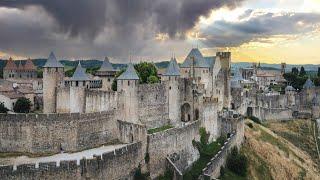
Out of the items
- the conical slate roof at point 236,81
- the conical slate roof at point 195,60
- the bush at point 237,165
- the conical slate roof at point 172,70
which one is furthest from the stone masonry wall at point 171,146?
the conical slate roof at point 236,81

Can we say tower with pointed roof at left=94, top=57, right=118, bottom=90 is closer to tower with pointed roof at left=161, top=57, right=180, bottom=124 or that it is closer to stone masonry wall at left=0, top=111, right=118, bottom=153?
tower with pointed roof at left=161, top=57, right=180, bottom=124

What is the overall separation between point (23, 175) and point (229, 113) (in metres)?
35.9

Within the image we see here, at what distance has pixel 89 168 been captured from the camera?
87.7 feet

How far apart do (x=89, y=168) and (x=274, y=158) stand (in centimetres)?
3217

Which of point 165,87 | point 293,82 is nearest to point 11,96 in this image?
point 165,87

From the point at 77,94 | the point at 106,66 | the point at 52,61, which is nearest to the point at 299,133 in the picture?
the point at 106,66

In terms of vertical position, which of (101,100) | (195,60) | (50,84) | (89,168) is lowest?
(89,168)

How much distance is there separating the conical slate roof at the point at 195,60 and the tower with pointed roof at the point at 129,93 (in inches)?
551

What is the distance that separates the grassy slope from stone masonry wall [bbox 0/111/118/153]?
19.5 m

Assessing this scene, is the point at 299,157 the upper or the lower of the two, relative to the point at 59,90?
lower

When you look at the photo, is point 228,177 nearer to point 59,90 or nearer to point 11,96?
point 59,90

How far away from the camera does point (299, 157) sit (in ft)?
195

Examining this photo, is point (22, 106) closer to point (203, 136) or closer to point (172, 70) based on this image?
point (172, 70)

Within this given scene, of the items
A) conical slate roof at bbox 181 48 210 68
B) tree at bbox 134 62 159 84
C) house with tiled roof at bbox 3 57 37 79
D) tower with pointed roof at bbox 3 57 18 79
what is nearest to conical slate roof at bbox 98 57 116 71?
tree at bbox 134 62 159 84
